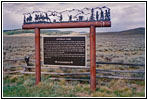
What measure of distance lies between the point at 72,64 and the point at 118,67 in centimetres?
472

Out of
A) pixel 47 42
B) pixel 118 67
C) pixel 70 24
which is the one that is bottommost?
pixel 118 67

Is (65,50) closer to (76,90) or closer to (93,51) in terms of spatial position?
(93,51)

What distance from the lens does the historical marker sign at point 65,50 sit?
20.9 feet

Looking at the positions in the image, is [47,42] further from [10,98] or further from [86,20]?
[10,98]

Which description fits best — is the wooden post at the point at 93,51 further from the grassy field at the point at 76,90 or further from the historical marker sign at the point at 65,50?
the grassy field at the point at 76,90

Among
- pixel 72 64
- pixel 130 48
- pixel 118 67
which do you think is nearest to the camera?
pixel 72 64

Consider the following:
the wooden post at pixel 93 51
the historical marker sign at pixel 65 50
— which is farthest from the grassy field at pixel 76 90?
the historical marker sign at pixel 65 50

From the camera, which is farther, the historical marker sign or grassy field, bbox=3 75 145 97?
the historical marker sign

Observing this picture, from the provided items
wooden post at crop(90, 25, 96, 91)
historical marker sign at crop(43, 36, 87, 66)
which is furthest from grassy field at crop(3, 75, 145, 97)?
historical marker sign at crop(43, 36, 87, 66)

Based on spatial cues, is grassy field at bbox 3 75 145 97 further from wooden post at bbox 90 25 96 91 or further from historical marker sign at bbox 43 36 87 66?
historical marker sign at bbox 43 36 87 66

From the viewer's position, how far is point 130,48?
15148 millimetres

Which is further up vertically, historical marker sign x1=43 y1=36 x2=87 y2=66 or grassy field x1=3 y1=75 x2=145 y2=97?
historical marker sign x1=43 y1=36 x2=87 y2=66

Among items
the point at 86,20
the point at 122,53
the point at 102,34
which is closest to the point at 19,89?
the point at 86,20

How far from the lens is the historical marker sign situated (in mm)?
6355
